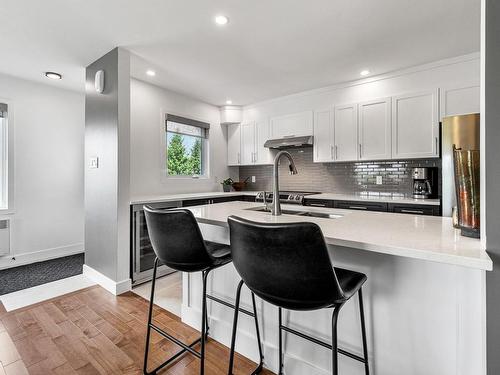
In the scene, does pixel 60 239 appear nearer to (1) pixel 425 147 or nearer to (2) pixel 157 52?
(2) pixel 157 52

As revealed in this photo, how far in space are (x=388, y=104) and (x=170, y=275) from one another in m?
3.48

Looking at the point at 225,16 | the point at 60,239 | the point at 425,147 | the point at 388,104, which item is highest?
the point at 225,16

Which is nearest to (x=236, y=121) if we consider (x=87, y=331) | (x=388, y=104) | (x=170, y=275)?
Answer: (x=388, y=104)

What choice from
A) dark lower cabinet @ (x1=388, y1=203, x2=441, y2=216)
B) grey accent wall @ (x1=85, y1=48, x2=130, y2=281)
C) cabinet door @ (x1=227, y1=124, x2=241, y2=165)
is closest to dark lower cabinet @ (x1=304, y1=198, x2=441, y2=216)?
dark lower cabinet @ (x1=388, y1=203, x2=441, y2=216)

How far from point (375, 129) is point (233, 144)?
2.48m

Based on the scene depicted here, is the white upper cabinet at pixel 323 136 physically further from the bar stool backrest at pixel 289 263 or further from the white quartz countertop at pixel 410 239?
the bar stool backrest at pixel 289 263

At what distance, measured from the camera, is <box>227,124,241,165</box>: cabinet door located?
4949 millimetres

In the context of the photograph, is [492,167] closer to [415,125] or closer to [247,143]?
[415,125]

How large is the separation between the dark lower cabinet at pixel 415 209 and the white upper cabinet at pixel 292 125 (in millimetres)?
1650

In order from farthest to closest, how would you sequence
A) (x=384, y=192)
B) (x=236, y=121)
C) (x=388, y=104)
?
(x=236, y=121)
(x=384, y=192)
(x=388, y=104)

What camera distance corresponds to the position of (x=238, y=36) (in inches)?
98.2

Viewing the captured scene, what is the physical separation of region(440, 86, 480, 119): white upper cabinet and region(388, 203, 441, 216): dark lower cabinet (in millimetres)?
1088

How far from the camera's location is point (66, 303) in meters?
2.47

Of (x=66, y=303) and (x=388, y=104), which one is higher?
(x=388, y=104)
